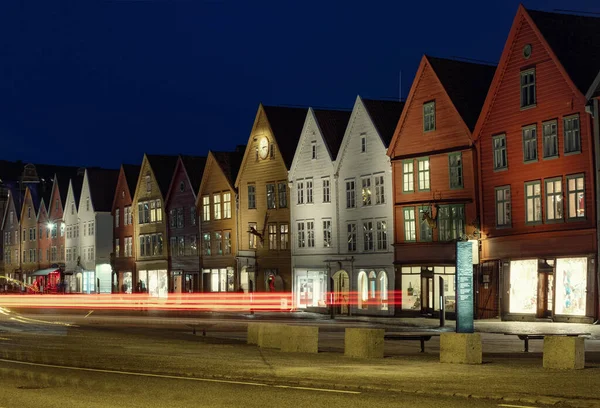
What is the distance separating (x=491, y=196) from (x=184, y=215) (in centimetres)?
3847

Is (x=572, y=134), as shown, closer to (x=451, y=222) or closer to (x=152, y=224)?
(x=451, y=222)

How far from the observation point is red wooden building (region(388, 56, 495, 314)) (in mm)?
55656

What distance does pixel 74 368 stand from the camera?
2567cm

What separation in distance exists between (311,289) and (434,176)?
15.2 meters

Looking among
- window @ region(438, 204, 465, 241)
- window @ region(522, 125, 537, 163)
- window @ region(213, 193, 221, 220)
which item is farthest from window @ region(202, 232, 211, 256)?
window @ region(522, 125, 537, 163)

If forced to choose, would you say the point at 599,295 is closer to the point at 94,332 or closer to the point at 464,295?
the point at 464,295

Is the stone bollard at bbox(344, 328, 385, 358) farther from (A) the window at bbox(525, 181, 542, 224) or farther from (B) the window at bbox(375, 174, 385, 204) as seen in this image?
(B) the window at bbox(375, 174, 385, 204)

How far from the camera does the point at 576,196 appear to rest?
4722 cm

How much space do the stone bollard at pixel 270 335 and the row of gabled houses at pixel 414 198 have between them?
1919 cm

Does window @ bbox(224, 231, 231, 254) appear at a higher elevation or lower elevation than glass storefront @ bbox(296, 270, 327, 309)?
higher

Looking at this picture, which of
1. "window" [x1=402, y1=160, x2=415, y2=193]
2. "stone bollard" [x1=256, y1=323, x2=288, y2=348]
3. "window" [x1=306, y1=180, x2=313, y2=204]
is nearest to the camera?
"stone bollard" [x1=256, y1=323, x2=288, y2=348]

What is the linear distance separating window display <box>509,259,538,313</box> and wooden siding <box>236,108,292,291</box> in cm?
2336

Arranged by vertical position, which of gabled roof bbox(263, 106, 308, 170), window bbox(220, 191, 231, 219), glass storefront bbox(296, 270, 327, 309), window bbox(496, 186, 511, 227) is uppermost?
gabled roof bbox(263, 106, 308, 170)

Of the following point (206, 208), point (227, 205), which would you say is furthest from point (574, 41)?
point (206, 208)
